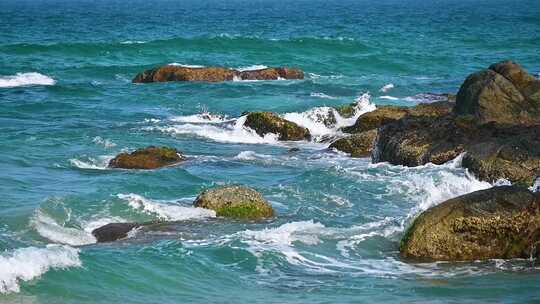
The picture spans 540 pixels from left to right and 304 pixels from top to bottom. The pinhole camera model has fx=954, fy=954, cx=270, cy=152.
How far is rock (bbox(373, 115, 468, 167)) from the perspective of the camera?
20.8 m

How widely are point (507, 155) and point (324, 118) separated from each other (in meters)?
10.2

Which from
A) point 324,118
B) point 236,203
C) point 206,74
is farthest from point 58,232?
point 206,74

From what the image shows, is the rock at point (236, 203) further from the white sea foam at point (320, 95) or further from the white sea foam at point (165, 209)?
the white sea foam at point (320, 95)

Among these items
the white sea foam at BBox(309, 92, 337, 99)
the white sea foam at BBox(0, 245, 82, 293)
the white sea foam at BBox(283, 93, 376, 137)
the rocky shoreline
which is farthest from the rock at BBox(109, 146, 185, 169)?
the white sea foam at BBox(309, 92, 337, 99)

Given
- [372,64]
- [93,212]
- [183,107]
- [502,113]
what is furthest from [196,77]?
[93,212]

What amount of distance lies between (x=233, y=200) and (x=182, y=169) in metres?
4.91

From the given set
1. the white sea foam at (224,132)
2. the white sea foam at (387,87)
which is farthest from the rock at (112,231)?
the white sea foam at (387,87)

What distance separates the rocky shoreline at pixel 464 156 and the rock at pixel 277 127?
1.1 inches

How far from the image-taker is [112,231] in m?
15.5

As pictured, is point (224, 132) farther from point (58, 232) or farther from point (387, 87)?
point (387, 87)

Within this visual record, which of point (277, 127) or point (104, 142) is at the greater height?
point (277, 127)

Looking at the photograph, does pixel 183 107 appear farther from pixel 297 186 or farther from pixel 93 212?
pixel 93 212

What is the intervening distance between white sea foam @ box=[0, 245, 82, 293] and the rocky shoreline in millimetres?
1980

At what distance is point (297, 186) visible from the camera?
65.5ft
